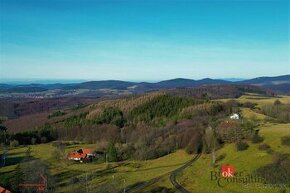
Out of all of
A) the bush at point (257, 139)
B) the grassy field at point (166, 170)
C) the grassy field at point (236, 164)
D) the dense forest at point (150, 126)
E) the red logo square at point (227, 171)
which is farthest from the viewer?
the dense forest at point (150, 126)

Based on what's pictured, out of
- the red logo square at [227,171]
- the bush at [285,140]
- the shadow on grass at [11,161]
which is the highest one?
the bush at [285,140]

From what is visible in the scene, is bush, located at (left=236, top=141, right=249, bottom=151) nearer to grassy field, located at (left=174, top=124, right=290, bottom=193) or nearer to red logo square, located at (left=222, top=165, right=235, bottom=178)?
grassy field, located at (left=174, top=124, right=290, bottom=193)

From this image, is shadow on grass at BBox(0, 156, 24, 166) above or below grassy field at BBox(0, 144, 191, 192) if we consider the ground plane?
below

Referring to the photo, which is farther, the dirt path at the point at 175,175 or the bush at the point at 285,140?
the bush at the point at 285,140

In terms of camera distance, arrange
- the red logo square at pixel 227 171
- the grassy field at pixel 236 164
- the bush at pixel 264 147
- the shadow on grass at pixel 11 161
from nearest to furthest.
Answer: the grassy field at pixel 236 164
the red logo square at pixel 227 171
the bush at pixel 264 147
the shadow on grass at pixel 11 161

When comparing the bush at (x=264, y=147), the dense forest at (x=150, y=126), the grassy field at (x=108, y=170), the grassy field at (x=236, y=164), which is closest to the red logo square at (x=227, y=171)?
the grassy field at (x=236, y=164)

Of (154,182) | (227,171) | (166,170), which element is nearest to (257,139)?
(227,171)

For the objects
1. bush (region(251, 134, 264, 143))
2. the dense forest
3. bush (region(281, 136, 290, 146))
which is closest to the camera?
bush (region(281, 136, 290, 146))

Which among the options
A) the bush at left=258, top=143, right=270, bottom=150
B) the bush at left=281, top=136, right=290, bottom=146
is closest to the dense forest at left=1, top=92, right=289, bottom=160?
the bush at left=258, top=143, right=270, bottom=150

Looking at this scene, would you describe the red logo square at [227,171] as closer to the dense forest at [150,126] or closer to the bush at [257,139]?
the bush at [257,139]

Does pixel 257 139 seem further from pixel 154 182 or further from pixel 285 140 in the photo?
pixel 154 182
